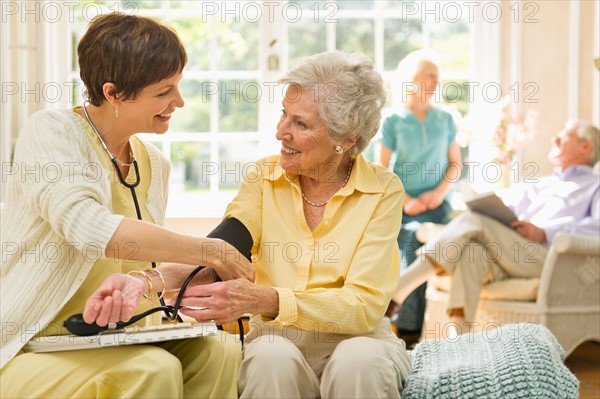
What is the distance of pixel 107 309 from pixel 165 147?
399 centimetres

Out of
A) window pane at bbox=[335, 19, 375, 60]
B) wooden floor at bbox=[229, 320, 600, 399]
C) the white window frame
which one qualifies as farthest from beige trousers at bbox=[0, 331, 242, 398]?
window pane at bbox=[335, 19, 375, 60]

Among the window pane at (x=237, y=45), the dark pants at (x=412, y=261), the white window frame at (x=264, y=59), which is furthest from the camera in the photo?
the window pane at (x=237, y=45)

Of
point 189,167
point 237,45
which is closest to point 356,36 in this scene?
point 237,45

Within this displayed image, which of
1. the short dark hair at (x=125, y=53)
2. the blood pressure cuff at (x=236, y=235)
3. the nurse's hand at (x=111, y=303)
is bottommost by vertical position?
the nurse's hand at (x=111, y=303)

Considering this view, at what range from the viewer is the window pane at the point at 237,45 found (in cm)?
568

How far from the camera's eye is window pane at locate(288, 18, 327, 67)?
578cm

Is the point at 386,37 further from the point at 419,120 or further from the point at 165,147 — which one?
the point at 165,147

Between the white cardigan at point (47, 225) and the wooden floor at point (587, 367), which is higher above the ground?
the white cardigan at point (47, 225)

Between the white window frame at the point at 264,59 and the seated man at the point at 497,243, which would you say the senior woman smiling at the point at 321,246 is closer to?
the seated man at the point at 497,243

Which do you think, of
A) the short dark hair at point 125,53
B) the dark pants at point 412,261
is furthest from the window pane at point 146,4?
the short dark hair at point 125,53

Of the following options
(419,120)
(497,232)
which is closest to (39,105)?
(419,120)

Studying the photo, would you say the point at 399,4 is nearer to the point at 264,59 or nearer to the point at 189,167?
the point at 264,59

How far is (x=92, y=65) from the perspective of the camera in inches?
82.4

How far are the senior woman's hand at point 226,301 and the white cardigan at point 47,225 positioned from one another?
0.24 m
